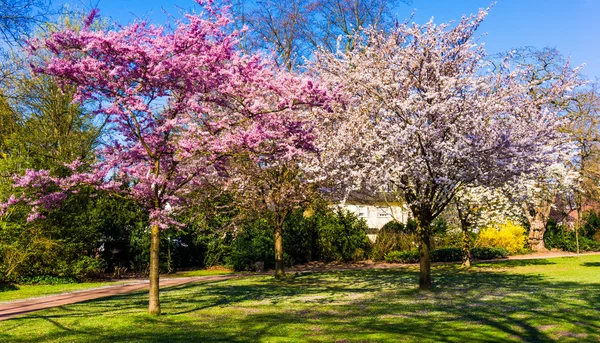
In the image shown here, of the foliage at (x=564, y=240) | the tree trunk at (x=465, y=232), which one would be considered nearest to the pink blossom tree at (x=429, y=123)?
the tree trunk at (x=465, y=232)

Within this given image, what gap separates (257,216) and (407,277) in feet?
21.2

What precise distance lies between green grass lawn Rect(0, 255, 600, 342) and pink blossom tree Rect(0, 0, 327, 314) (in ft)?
5.97

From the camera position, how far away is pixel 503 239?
3253 centimetres

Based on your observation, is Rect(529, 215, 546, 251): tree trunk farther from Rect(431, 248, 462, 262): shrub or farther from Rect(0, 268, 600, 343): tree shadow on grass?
Rect(0, 268, 600, 343): tree shadow on grass

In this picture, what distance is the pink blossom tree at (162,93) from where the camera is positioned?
36.5ft

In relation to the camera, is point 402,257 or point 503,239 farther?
point 503,239

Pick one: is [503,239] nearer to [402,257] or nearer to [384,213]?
[402,257]

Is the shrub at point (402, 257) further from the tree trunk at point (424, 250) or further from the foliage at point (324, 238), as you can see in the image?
the tree trunk at point (424, 250)

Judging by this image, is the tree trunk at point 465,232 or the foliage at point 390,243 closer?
the tree trunk at point 465,232

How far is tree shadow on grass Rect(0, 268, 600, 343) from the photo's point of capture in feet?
30.3

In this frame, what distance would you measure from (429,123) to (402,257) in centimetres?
1635

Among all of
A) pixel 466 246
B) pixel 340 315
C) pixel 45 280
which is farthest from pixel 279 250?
pixel 466 246

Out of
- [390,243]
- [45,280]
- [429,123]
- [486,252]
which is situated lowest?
[486,252]

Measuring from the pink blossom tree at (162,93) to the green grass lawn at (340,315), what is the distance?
182 cm
